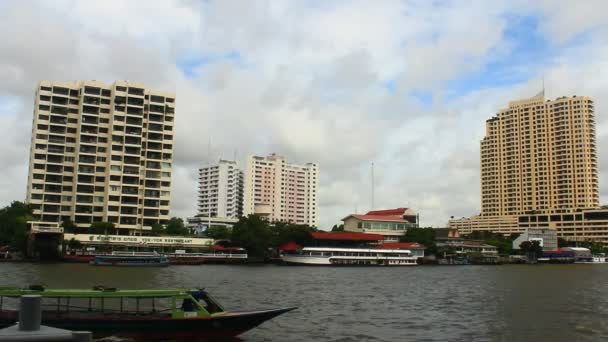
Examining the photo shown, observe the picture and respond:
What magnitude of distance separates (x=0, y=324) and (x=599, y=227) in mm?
208516

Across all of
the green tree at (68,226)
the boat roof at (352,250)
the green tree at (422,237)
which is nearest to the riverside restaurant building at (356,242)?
the boat roof at (352,250)

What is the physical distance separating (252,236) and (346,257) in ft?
64.8

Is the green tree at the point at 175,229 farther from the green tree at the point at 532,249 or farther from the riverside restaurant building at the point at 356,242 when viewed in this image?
the green tree at the point at 532,249

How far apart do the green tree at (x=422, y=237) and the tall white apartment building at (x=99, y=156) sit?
58305mm

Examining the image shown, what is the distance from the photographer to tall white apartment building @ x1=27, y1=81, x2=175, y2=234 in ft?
368

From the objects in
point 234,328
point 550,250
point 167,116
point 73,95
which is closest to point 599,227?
point 550,250

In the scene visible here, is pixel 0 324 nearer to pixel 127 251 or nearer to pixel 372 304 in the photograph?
pixel 372 304

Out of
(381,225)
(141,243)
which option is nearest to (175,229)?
(141,243)

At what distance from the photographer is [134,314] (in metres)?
22.9

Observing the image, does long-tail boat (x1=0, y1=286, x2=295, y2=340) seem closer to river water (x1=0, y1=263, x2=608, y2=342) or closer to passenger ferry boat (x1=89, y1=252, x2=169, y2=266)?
river water (x1=0, y1=263, x2=608, y2=342)

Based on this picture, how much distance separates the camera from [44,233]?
9906cm

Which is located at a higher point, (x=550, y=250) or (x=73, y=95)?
(x=73, y=95)

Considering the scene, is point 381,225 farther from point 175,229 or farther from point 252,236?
point 175,229

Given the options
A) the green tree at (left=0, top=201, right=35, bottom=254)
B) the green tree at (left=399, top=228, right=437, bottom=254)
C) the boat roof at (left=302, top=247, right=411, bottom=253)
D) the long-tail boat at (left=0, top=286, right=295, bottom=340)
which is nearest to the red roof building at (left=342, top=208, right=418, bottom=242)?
the green tree at (left=399, top=228, right=437, bottom=254)
